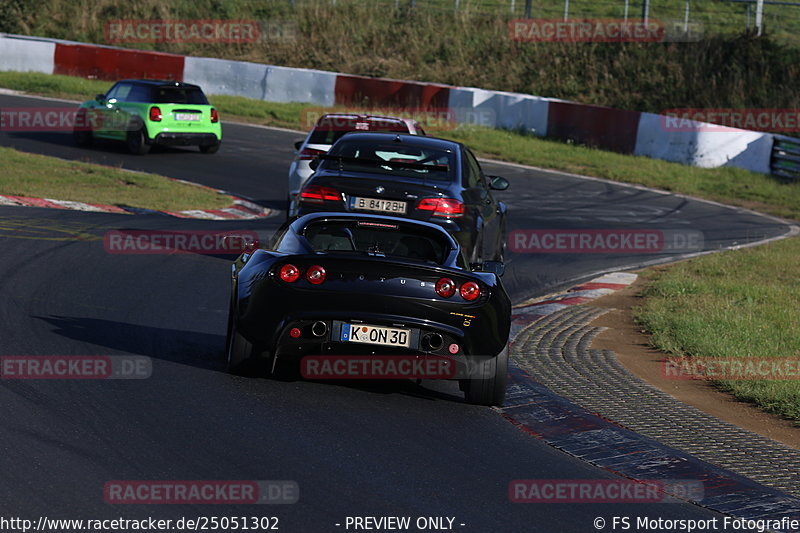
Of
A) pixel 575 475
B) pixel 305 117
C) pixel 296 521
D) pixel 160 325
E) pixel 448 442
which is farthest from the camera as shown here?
pixel 305 117

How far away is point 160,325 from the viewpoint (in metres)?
9.79

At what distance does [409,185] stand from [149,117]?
45.3 ft

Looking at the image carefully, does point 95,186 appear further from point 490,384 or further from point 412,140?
point 490,384

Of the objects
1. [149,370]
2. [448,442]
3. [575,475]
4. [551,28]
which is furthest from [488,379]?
[551,28]

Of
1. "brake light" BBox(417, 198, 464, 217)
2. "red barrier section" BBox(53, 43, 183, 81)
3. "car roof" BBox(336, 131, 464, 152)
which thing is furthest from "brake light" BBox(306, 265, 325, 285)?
"red barrier section" BBox(53, 43, 183, 81)

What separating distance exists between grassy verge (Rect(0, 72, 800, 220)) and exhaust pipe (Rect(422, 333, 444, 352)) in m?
16.9

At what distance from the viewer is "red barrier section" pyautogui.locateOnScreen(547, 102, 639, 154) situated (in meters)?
29.8

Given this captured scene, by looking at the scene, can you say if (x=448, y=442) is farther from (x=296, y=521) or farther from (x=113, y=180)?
(x=113, y=180)

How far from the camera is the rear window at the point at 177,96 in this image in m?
24.8

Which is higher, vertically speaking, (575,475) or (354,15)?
(354,15)

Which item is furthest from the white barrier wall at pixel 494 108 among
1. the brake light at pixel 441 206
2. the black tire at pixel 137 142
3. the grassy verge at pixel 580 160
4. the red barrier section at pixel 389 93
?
the brake light at pixel 441 206

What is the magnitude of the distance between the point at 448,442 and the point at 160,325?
3655mm

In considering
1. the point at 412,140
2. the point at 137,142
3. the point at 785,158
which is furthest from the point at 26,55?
the point at 412,140

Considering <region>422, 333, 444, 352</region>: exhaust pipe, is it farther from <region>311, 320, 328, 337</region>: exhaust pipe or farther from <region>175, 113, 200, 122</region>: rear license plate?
<region>175, 113, 200, 122</region>: rear license plate
